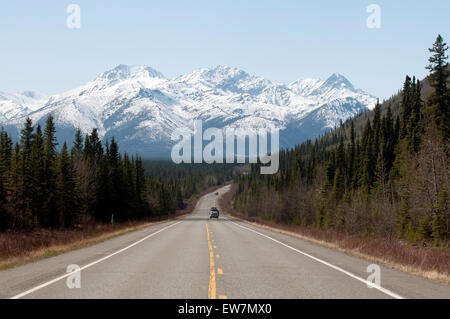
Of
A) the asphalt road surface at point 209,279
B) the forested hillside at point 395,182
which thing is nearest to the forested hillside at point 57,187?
the forested hillside at point 395,182

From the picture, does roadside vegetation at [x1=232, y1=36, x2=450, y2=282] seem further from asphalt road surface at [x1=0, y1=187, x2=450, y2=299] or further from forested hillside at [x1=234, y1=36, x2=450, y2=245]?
asphalt road surface at [x1=0, y1=187, x2=450, y2=299]

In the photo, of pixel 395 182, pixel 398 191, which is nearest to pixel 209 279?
pixel 398 191

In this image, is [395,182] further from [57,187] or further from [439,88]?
[57,187]

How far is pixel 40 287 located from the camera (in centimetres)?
1035

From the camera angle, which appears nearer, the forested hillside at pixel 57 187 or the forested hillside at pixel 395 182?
the forested hillside at pixel 395 182

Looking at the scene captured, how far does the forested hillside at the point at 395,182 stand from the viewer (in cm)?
3809

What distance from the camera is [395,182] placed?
55594 millimetres

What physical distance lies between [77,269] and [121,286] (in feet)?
12.8

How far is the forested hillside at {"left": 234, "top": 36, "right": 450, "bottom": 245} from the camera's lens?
38094mm

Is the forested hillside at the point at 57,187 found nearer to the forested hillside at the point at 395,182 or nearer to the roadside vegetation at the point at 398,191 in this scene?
the roadside vegetation at the point at 398,191

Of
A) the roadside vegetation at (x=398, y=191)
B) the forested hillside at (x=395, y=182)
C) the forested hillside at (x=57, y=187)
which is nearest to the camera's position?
the roadside vegetation at (x=398, y=191)

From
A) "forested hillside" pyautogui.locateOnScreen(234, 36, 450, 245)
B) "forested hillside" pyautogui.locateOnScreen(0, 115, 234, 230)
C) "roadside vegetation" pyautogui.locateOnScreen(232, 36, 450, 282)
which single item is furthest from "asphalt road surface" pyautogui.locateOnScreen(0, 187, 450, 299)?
"forested hillside" pyautogui.locateOnScreen(0, 115, 234, 230)
